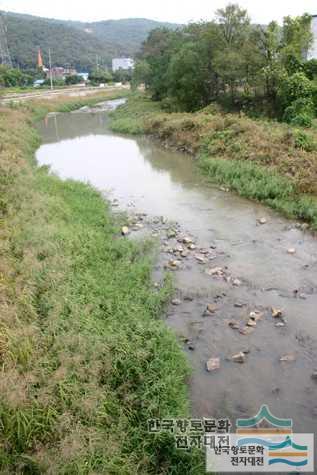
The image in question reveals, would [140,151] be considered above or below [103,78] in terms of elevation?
below

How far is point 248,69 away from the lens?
867 inches

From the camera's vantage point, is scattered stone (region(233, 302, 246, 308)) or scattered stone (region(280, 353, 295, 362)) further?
scattered stone (region(233, 302, 246, 308))

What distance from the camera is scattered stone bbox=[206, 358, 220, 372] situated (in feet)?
17.0

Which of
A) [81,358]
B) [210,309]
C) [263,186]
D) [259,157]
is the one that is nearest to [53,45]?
[259,157]

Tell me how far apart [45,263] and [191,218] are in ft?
17.5

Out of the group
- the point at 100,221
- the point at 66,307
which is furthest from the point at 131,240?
the point at 66,307

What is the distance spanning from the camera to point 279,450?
4.07 meters

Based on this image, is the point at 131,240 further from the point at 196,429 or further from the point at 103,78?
the point at 103,78

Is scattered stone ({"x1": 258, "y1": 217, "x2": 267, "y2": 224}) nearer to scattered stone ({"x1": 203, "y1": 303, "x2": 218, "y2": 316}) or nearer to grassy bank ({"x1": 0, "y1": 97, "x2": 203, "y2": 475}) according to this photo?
grassy bank ({"x1": 0, "y1": 97, "x2": 203, "y2": 475})

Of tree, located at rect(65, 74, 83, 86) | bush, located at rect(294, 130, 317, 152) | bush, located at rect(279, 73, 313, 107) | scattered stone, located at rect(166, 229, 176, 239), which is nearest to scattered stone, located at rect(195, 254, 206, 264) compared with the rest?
scattered stone, located at rect(166, 229, 176, 239)

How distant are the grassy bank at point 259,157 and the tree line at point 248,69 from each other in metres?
3.41

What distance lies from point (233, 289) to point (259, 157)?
834cm

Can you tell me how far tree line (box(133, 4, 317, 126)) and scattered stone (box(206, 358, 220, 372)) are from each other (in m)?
14.9

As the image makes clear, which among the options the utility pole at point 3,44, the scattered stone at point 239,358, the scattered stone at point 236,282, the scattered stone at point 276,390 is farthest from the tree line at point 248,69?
the utility pole at point 3,44
